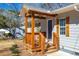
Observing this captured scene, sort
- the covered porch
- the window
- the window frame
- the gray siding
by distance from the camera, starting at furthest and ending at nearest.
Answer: the window < the window frame < the covered porch < the gray siding

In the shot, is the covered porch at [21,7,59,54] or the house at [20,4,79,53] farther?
the covered porch at [21,7,59,54]

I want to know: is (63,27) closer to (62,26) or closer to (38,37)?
(62,26)

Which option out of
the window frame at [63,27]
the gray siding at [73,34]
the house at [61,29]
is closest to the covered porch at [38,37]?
the house at [61,29]

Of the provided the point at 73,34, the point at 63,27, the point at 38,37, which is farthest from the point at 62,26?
the point at 38,37

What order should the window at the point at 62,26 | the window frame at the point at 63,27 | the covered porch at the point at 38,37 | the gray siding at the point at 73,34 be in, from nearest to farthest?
the gray siding at the point at 73,34 → the covered porch at the point at 38,37 → the window frame at the point at 63,27 → the window at the point at 62,26

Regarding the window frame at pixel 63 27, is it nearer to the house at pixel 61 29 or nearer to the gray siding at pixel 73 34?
the house at pixel 61 29

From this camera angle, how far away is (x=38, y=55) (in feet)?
30.3

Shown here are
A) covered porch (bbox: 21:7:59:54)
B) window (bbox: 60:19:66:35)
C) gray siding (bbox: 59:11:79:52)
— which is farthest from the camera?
window (bbox: 60:19:66:35)

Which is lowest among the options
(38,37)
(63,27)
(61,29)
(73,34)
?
(38,37)

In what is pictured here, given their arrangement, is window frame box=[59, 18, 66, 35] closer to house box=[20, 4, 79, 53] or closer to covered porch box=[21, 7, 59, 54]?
house box=[20, 4, 79, 53]

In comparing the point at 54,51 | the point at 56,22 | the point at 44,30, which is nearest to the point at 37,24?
the point at 44,30

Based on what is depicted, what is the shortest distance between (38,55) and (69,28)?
92.7 inches

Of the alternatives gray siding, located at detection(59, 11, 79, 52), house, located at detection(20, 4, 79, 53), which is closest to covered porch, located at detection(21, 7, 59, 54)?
house, located at detection(20, 4, 79, 53)

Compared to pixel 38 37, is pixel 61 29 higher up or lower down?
higher up
